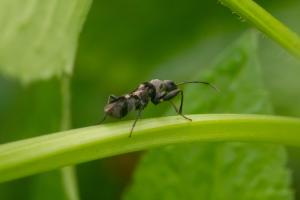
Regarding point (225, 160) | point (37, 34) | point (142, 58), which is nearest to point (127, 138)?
point (37, 34)

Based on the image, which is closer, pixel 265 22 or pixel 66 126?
pixel 265 22

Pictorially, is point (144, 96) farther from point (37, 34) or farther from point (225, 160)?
point (37, 34)

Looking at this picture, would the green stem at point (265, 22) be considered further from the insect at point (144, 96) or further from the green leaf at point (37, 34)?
the insect at point (144, 96)

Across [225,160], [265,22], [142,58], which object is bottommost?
[225,160]

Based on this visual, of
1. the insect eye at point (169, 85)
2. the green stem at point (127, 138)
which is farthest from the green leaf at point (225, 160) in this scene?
the green stem at point (127, 138)

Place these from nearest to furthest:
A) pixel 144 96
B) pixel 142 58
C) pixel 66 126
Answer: pixel 66 126, pixel 144 96, pixel 142 58

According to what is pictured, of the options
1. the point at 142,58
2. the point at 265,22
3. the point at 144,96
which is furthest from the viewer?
the point at 142,58
